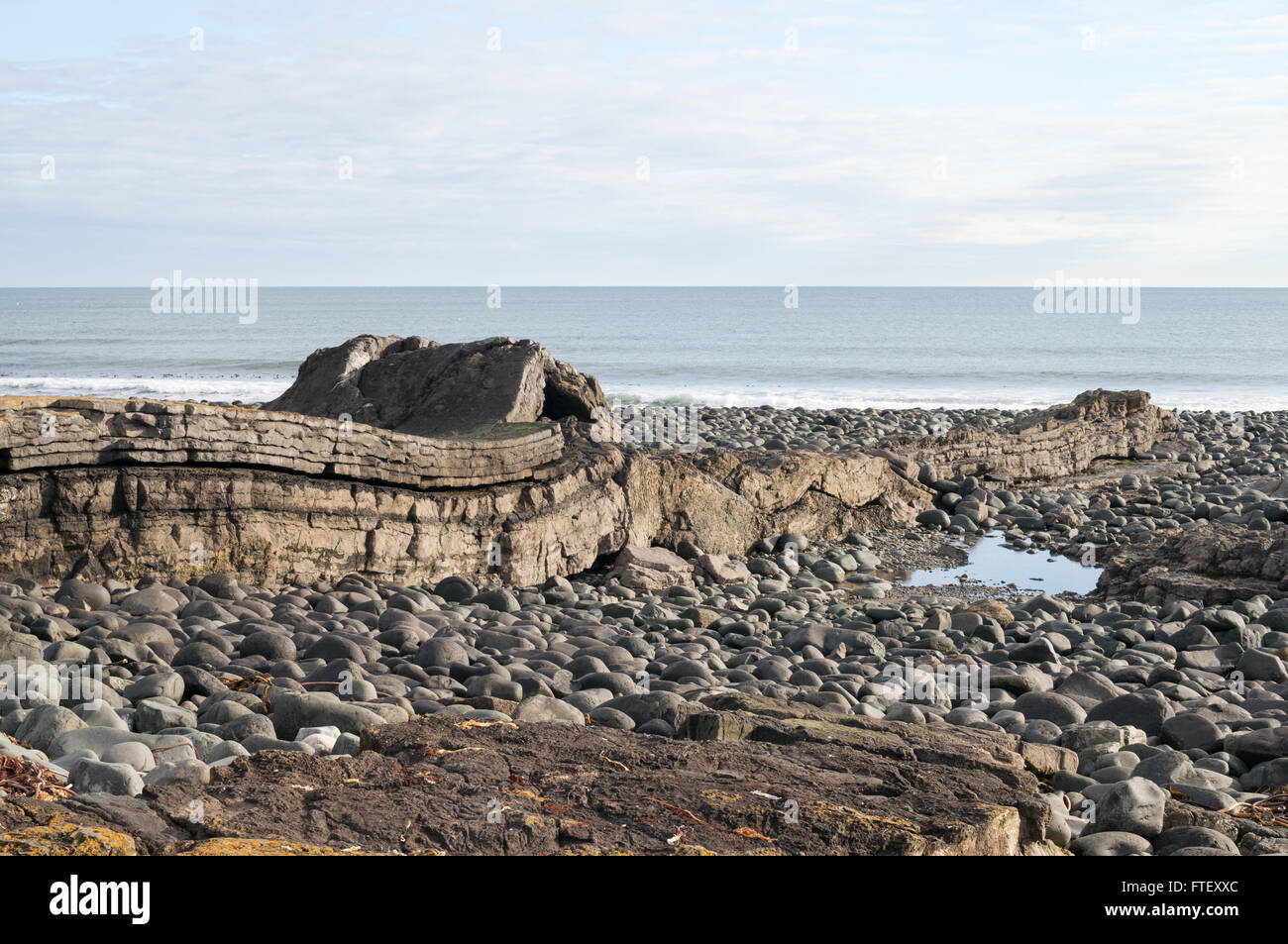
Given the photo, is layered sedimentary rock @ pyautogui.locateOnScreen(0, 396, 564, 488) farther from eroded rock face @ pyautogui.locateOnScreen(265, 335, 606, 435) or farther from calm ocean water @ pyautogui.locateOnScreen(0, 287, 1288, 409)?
calm ocean water @ pyautogui.locateOnScreen(0, 287, 1288, 409)

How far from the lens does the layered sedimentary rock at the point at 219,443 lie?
618 centimetres

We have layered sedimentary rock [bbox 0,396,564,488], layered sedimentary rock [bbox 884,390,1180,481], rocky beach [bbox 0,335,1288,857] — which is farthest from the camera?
layered sedimentary rock [bbox 884,390,1180,481]

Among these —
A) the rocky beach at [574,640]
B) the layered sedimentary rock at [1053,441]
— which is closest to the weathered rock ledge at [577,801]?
the rocky beach at [574,640]

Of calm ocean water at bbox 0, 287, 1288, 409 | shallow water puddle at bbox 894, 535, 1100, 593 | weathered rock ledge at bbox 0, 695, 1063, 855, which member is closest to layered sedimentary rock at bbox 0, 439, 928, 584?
shallow water puddle at bbox 894, 535, 1100, 593

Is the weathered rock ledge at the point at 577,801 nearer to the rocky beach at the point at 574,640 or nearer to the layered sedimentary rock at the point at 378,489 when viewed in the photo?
the rocky beach at the point at 574,640

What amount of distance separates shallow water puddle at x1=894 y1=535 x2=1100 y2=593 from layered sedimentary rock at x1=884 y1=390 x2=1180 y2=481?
2.29 metres

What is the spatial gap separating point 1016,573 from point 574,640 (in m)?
5.54

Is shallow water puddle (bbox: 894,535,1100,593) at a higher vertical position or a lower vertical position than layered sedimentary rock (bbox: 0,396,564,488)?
lower

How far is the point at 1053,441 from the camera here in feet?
49.0

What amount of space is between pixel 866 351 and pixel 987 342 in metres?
9.36

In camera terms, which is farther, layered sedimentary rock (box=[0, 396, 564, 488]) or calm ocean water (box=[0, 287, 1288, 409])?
calm ocean water (box=[0, 287, 1288, 409])

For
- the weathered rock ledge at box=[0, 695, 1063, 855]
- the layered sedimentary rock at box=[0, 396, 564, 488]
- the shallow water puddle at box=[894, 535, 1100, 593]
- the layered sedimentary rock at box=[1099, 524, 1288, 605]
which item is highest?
the layered sedimentary rock at box=[0, 396, 564, 488]

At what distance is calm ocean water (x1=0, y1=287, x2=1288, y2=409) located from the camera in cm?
3228

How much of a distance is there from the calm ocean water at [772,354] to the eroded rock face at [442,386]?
17130 mm
